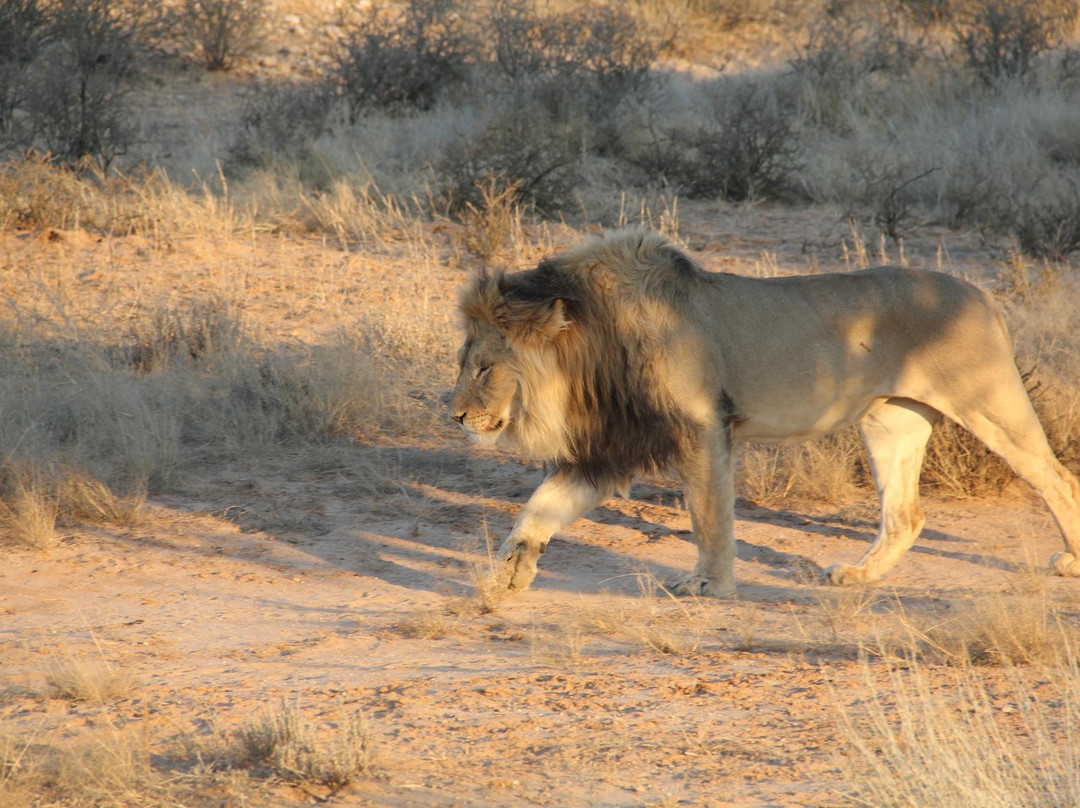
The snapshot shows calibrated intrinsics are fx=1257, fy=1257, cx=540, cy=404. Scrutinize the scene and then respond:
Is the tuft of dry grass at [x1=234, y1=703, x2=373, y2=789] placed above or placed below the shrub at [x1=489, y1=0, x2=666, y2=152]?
below

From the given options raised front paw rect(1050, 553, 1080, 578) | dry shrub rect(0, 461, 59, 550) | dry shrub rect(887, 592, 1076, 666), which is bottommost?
dry shrub rect(0, 461, 59, 550)

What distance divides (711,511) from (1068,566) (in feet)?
5.48

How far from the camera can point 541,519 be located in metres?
5.29

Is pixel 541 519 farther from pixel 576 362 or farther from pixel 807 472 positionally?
pixel 807 472

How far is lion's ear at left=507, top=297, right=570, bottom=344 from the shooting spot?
200 inches

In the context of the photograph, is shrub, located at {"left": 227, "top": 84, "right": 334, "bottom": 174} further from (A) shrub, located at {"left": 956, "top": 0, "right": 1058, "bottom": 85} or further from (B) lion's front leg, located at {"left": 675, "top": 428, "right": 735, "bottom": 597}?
(A) shrub, located at {"left": 956, "top": 0, "right": 1058, "bottom": 85}

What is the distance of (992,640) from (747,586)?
1489 millimetres

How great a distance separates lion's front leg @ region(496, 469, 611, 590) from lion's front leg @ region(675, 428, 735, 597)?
40cm

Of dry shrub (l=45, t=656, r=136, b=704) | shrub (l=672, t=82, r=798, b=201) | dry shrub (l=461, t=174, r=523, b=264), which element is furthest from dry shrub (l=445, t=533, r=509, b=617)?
shrub (l=672, t=82, r=798, b=201)

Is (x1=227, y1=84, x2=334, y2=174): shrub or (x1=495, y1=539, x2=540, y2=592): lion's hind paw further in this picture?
(x1=227, y1=84, x2=334, y2=174): shrub

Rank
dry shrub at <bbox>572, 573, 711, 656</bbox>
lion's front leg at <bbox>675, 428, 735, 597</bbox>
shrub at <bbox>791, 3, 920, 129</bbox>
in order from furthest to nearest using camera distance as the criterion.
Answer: shrub at <bbox>791, 3, 920, 129</bbox> → lion's front leg at <bbox>675, 428, 735, 597</bbox> → dry shrub at <bbox>572, 573, 711, 656</bbox>

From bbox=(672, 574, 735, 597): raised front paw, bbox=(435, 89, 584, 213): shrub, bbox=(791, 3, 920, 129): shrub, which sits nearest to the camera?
bbox=(672, 574, 735, 597): raised front paw

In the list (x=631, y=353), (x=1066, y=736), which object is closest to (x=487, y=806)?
(x=1066, y=736)

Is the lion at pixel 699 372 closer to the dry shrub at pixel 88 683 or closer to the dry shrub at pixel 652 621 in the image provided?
the dry shrub at pixel 652 621
